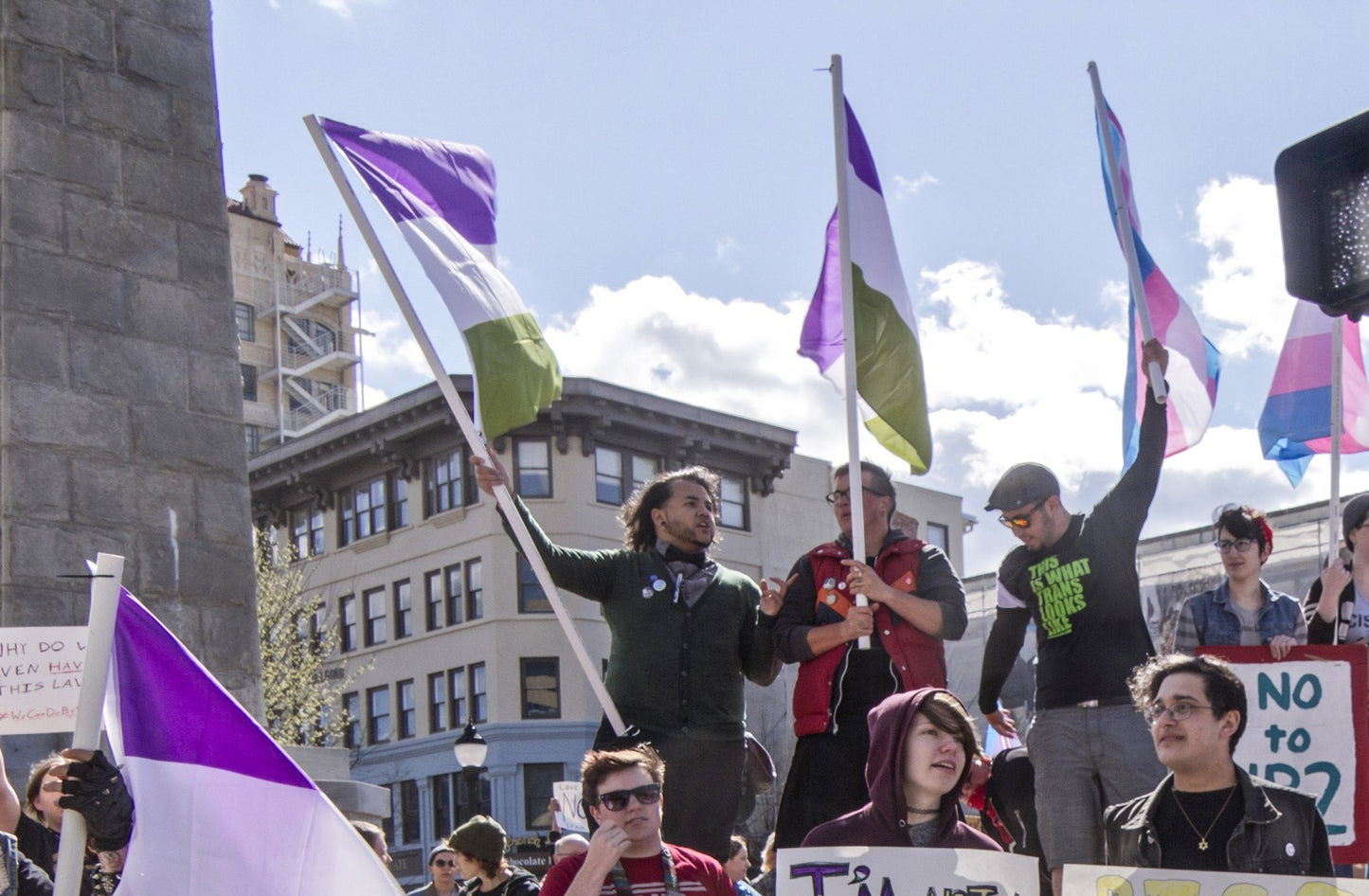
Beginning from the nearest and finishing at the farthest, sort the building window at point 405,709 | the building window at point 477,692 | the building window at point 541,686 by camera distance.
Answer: the building window at point 541,686
the building window at point 477,692
the building window at point 405,709

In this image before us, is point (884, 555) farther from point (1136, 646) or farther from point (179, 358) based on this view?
point (179, 358)

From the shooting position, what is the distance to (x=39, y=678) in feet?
19.2

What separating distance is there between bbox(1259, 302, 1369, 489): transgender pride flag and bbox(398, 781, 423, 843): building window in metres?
35.6

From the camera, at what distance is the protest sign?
608 cm

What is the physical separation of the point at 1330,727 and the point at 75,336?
552 centimetres

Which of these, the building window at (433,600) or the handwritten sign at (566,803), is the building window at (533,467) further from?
the handwritten sign at (566,803)

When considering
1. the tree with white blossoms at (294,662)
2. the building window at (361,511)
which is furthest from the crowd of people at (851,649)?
the building window at (361,511)

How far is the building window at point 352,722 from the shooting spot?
44.9 meters

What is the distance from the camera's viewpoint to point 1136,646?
596 centimetres

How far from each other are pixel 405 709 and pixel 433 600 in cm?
278

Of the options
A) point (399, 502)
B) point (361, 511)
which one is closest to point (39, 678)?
point (399, 502)

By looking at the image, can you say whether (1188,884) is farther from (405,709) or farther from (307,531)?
(307,531)

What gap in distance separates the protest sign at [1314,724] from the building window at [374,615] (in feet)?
131

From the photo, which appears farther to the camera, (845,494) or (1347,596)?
(1347,596)
